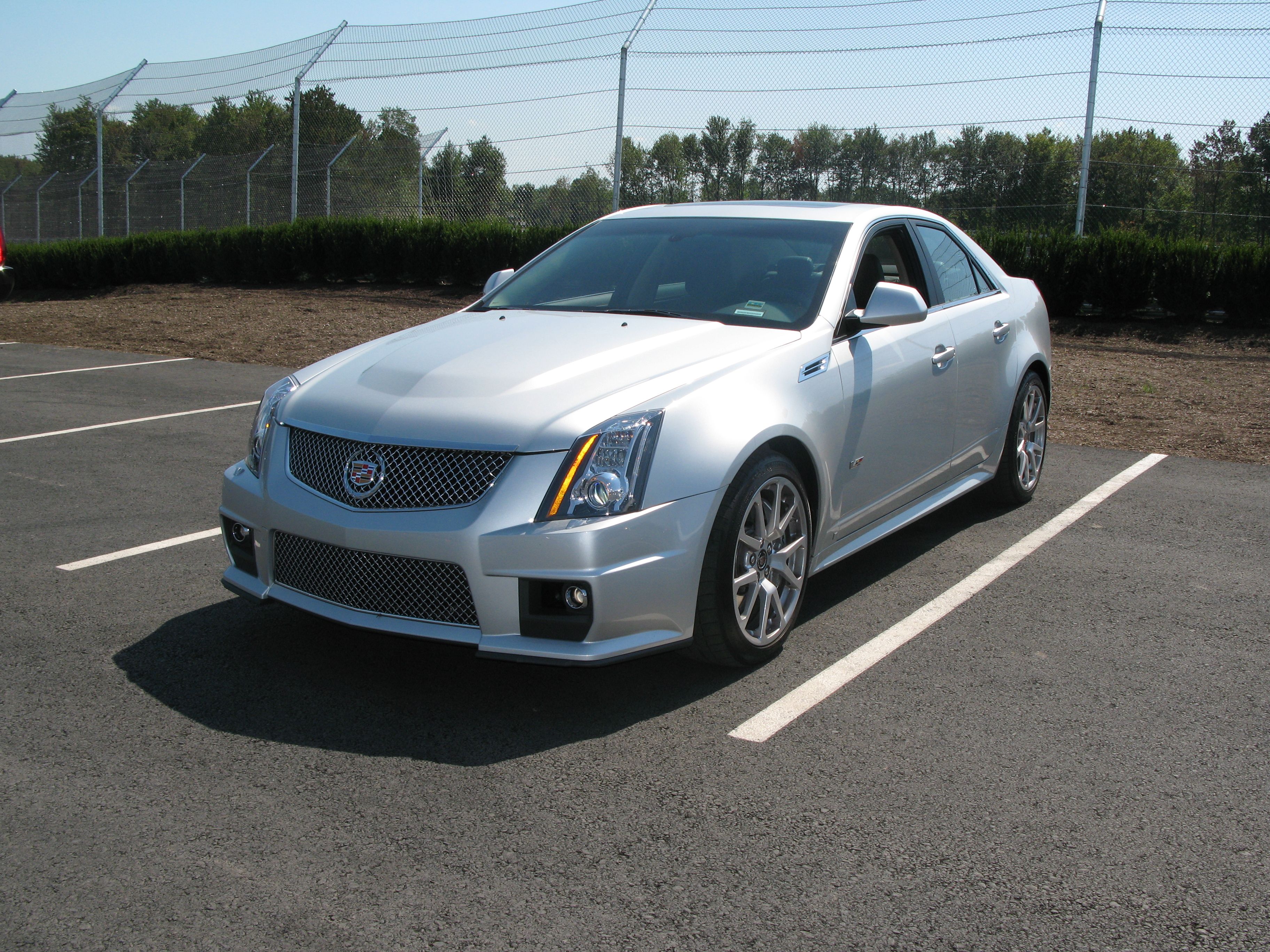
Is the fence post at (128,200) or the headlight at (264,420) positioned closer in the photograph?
the headlight at (264,420)

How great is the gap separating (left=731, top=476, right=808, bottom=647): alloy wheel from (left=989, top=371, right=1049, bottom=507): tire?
241cm

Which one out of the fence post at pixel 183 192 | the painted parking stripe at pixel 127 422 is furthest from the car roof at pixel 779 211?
the fence post at pixel 183 192

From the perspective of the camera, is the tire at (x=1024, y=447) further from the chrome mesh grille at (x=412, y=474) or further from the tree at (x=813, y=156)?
the tree at (x=813, y=156)

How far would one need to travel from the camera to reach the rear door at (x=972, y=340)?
5.56m

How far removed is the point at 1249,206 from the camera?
1603 cm

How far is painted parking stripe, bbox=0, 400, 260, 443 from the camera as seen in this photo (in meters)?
8.28

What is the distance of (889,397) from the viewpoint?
484cm

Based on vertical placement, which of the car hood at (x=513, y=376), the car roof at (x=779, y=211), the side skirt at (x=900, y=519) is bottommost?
the side skirt at (x=900, y=519)

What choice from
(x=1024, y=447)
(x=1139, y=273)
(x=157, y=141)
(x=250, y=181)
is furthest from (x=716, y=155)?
(x=157, y=141)

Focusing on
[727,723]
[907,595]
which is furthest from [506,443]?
[907,595]

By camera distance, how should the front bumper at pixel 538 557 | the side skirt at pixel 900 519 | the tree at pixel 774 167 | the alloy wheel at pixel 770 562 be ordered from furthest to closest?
the tree at pixel 774 167
the side skirt at pixel 900 519
the alloy wheel at pixel 770 562
the front bumper at pixel 538 557

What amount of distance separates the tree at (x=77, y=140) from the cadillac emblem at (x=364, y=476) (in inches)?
1088

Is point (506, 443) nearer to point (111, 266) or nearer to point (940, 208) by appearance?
point (940, 208)

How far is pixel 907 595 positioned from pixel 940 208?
13.5m
